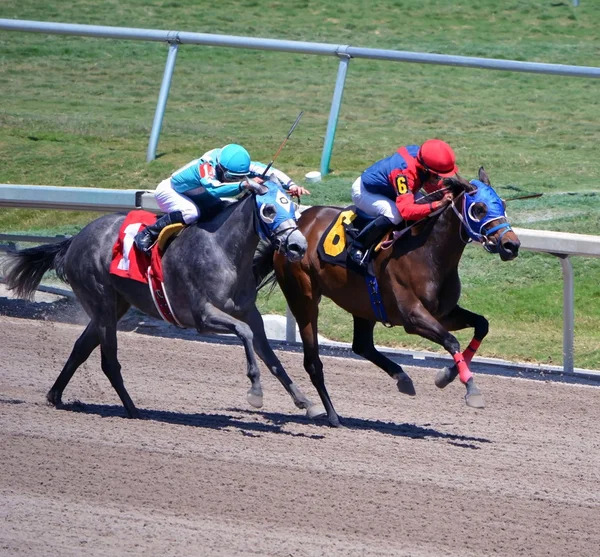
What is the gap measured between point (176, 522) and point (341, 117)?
8323 millimetres

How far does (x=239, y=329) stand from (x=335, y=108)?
15.1 ft

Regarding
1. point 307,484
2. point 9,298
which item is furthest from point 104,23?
point 307,484

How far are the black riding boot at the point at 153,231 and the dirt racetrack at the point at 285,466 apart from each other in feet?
3.44

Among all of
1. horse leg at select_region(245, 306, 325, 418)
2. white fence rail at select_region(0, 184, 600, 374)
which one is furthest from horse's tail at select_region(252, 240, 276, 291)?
white fence rail at select_region(0, 184, 600, 374)

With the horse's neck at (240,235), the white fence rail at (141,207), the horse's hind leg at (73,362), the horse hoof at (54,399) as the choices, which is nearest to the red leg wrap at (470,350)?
the horse's neck at (240,235)

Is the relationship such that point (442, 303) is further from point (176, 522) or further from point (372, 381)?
point (176, 522)

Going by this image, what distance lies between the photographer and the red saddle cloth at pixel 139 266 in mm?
6793

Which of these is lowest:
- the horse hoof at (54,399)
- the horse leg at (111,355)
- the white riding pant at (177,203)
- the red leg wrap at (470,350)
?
the horse hoof at (54,399)

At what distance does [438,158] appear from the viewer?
21.8ft

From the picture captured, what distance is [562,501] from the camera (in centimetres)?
551

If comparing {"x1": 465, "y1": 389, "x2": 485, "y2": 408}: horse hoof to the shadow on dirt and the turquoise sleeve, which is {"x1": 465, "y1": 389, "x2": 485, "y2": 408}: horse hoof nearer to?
the shadow on dirt

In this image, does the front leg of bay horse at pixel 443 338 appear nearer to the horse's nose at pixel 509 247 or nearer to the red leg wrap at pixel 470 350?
the red leg wrap at pixel 470 350

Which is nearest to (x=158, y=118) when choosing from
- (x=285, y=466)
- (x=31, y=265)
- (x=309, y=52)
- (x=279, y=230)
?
(x=309, y=52)

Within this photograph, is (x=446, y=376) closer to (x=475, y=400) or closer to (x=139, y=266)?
(x=475, y=400)
